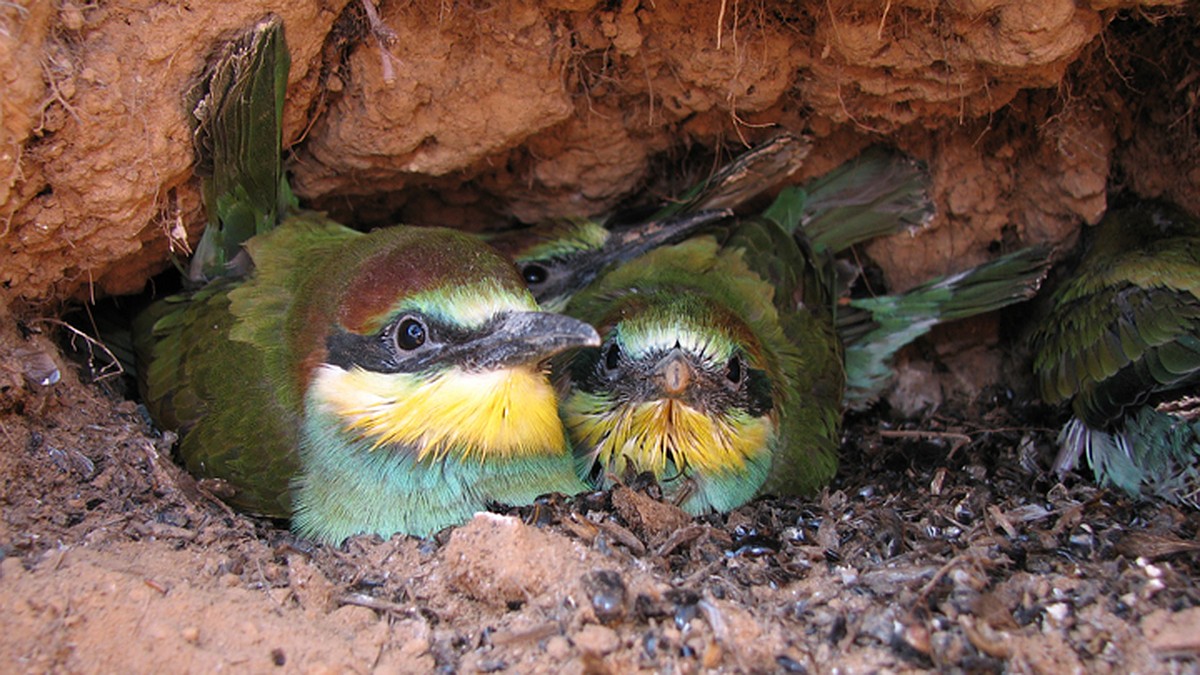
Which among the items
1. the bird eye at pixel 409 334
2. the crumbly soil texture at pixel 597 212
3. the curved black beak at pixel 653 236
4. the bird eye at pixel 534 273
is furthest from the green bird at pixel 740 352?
the bird eye at pixel 409 334

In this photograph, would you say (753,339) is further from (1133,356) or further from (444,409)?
(1133,356)

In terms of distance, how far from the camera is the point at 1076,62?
425cm

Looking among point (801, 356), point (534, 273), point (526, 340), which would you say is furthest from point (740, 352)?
point (534, 273)

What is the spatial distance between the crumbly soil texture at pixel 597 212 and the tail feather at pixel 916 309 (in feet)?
0.75

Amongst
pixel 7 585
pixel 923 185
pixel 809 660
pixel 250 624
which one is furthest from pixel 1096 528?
pixel 7 585

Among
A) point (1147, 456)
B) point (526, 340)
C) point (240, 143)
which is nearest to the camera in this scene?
point (526, 340)

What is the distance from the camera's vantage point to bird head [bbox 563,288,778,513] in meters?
3.54

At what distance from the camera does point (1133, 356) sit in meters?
3.86

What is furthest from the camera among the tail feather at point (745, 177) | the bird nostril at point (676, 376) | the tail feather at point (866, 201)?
the tail feather at point (866, 201)

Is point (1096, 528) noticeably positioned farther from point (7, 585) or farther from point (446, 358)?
point (7, 585)

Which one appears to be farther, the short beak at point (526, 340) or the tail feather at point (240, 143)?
the tail feather at point (240, 143)

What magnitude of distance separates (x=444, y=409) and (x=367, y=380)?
0.30m

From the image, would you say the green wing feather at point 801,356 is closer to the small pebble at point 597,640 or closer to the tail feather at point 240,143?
the small pebble at point 597,640

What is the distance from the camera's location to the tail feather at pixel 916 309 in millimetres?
4668
